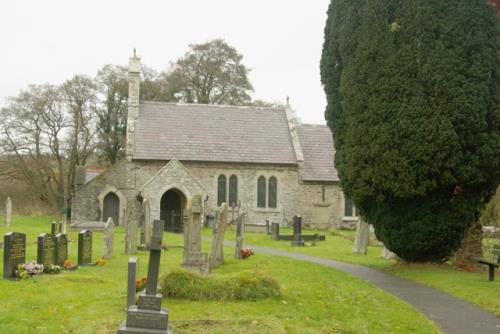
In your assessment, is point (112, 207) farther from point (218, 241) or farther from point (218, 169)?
point (218, 241)

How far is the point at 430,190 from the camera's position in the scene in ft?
52.1

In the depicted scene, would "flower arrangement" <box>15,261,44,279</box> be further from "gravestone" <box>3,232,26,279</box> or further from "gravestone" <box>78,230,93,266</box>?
"gravestone" <box>78,230,93,266</box>

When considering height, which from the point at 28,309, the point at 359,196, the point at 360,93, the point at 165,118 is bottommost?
the point at 28,309

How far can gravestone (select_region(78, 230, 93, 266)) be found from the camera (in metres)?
16.8

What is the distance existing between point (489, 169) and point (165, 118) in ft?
82.6

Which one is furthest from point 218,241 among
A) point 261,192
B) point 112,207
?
point 261,192

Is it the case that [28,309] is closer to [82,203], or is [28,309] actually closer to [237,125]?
[82,203]

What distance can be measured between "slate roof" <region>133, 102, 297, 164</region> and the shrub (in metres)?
24.1

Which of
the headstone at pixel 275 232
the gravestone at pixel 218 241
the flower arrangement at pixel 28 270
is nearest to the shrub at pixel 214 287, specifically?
the flower arrangement at pixel 28 270

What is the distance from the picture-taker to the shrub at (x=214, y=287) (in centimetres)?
1160

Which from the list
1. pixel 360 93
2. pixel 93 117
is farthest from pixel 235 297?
pixel 93 117

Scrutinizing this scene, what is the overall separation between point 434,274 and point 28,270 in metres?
9.92

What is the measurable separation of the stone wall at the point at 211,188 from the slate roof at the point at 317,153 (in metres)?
0.52

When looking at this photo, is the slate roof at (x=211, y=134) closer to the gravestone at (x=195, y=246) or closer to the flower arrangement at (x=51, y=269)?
the gravestone at (x=195, y=246)
